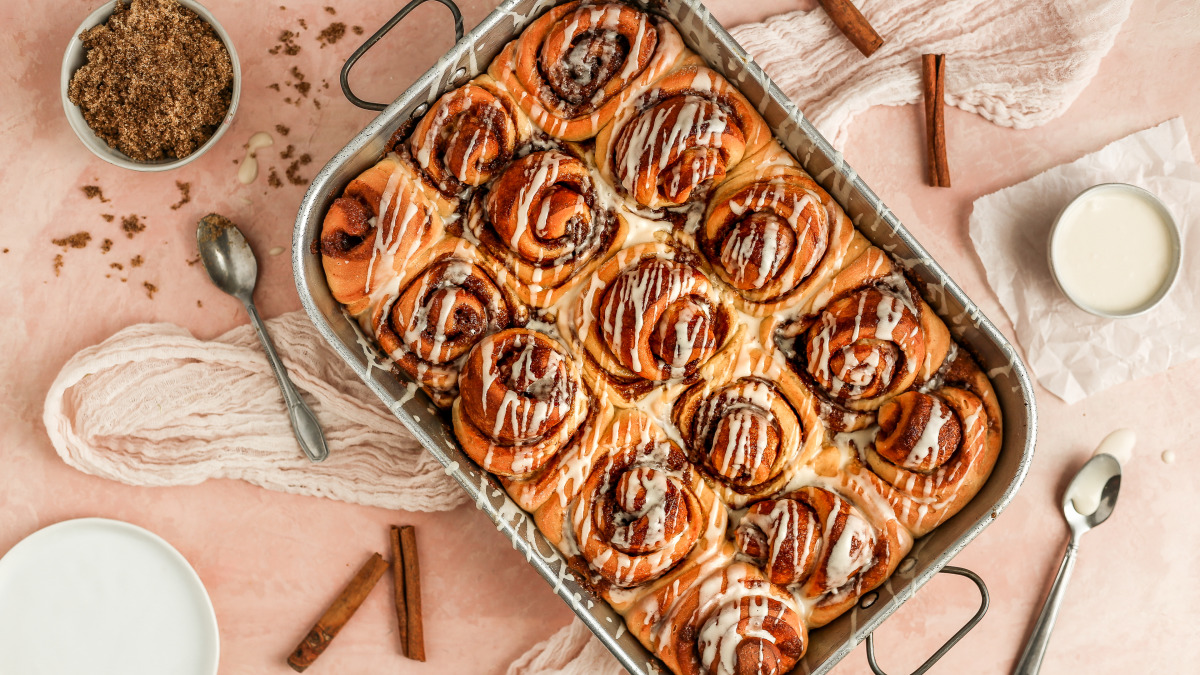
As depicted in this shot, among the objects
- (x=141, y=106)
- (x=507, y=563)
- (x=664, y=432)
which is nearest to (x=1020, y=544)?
(x=664, y=432)

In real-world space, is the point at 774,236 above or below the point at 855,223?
above

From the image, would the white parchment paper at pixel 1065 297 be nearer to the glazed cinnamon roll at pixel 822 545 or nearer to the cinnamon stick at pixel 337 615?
the glazed cinnamon roll at pixel 822 545

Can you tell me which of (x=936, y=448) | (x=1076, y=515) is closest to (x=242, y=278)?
(x=936, y=448)

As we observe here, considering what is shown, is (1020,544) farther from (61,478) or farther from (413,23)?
(61,478)

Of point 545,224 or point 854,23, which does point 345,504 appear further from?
point 854,23

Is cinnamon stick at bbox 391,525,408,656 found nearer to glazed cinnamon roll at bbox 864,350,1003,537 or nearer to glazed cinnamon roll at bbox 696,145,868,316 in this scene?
glazed cinnamon roll at bbox 696,145,868,316

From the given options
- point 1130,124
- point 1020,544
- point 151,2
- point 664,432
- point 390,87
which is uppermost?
point 151,2
